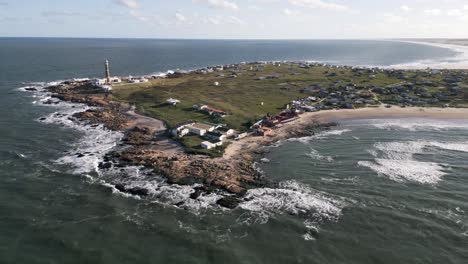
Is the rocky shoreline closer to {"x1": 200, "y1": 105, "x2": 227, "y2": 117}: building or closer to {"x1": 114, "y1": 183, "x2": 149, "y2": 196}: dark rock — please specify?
{"x1": 114, "y1": 183, "x2": 149, "y2": 196}: dark rock

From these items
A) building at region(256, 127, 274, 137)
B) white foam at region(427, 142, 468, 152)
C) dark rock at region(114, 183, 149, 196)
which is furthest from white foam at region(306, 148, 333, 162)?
dark rock at region(114, 183, 149, 196)

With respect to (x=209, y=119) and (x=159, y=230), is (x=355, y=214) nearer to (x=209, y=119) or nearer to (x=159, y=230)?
(x=159, y=230)

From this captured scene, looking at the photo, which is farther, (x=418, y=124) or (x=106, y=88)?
(x=106, y=88)

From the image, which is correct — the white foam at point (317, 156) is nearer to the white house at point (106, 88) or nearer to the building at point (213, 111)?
the building at point (213, 111)

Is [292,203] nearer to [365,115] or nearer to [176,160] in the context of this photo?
[176,160]

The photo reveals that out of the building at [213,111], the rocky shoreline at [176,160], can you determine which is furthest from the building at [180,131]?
the building at [213,111]

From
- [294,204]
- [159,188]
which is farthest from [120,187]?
[294,204]

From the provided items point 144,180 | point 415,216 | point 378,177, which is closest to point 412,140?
point 378,177

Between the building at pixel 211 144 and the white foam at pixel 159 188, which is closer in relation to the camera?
the white foam at pixel 159 188
